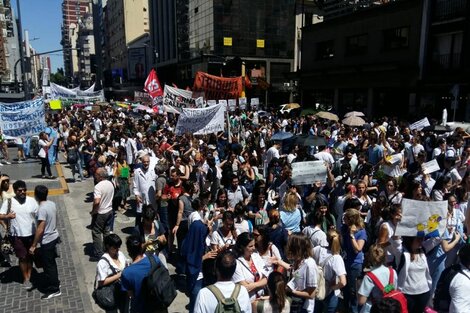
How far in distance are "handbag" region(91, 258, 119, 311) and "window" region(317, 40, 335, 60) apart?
103ft

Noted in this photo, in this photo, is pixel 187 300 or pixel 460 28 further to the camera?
pixel 460 28

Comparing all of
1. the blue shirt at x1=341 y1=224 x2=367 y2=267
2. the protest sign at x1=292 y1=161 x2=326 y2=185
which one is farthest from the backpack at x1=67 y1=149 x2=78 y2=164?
the blue shirt at x1=341 y1=224 x2=367 y2=267

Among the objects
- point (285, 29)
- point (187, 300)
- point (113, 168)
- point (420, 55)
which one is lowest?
point (187, 300)

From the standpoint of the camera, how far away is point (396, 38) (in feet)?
89.3

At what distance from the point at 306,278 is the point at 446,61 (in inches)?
955

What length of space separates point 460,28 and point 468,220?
70.3 ft

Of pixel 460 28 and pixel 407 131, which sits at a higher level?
pixel 460 28

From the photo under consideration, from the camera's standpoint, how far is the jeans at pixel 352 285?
5011mm

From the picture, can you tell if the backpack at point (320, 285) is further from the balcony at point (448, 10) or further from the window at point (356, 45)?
the window at point (356, 45)

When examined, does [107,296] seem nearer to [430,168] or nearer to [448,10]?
[430,168]

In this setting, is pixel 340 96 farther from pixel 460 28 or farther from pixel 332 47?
pixel 460 28

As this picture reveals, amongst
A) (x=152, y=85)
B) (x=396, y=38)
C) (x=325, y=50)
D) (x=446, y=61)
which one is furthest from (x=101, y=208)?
(x=325, y=50)

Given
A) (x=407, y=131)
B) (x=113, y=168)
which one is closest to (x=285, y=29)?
(x=407, y=131)

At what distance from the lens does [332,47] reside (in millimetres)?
33031
